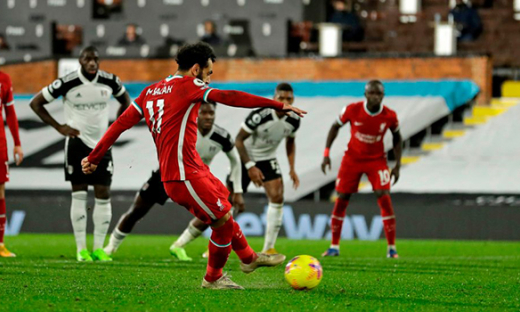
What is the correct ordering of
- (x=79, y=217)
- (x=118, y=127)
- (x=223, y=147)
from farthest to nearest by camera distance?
(x=223, y=147), (x=79, y=217), (x=118, y=127)

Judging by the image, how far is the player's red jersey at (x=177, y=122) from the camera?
6371mm

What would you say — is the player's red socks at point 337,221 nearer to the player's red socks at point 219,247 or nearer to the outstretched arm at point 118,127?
the player's red socks at point 219,247

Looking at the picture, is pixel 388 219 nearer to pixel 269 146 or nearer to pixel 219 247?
pixel 269 146

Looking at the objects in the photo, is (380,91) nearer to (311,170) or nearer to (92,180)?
(92,180)

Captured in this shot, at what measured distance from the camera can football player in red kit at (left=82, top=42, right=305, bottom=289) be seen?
20.9 feet

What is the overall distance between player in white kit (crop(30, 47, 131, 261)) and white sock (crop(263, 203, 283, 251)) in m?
2.00

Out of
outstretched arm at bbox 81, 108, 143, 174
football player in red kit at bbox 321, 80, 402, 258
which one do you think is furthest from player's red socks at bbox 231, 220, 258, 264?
football player in red kit at bbox 321, 80, 402, 258

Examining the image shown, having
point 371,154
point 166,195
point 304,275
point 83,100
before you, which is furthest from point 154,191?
point 304,275

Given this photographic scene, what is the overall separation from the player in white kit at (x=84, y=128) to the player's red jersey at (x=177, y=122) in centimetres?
306

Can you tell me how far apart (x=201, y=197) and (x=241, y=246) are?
26.0 inches

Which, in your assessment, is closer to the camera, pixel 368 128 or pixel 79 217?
pixel 79 217

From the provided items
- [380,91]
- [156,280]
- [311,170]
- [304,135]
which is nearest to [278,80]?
[304,135]

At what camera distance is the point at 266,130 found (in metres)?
10.6

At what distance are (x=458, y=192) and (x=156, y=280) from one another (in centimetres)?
919
